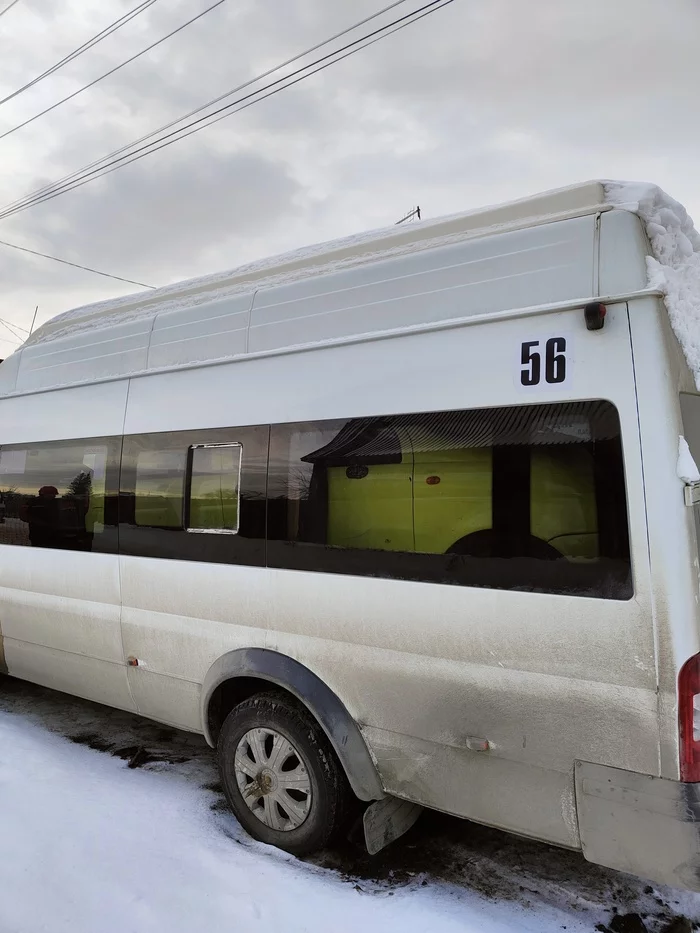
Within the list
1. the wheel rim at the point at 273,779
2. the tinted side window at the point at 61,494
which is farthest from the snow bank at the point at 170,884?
the tinted side window at the point at 61,494

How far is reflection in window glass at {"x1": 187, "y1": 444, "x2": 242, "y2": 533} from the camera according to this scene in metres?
3.33

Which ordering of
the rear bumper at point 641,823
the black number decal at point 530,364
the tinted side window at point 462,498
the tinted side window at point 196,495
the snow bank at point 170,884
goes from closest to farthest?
the rear bumper at point 641,823 → the tinted side window at point 462,498 → the black number decal at point 530,364 → the snow bank at point 170,884 → the tinted side window at point 196,495

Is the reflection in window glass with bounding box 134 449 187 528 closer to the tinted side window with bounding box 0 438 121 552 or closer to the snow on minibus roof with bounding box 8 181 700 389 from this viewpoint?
the tinted side window with bounding box 0 438 121 552

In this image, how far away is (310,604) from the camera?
294cm

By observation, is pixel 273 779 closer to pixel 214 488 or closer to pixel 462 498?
pixel 214 488

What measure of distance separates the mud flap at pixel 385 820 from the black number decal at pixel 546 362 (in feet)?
6.56

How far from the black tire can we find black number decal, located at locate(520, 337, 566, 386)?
1868 millimetres

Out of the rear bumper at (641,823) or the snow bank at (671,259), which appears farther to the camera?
the snow bank at (671,259)

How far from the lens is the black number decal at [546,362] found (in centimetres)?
236

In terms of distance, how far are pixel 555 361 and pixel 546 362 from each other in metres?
0.03

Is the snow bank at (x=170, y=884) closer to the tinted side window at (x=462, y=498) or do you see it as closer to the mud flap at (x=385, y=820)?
the mud flap at (x=385, y=820)

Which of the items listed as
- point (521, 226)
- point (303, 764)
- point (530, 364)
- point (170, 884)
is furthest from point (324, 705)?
point (521, 226)

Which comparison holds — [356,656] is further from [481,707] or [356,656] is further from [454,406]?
[454,406]

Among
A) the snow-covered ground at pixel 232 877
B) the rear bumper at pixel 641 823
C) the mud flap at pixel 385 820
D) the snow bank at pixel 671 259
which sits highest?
the snow bank at pixel 671 259
